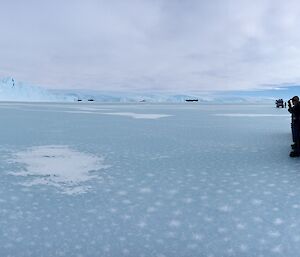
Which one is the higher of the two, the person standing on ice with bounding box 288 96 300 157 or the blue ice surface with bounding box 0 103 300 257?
the person standing on ice with bounding box 288 96 300 157

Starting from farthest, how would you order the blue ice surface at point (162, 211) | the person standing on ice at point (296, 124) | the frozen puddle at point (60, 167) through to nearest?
the person standing on ice at point (296, 124), the frozen puddle at point (60, 167), the blue ice surface at point (162, 211)

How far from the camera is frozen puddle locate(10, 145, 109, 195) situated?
681 centimetres

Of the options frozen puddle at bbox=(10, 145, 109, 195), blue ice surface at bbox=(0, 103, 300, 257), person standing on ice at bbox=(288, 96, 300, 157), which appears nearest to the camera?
blue ice surface at bbox=(0, 103, 300, 257)

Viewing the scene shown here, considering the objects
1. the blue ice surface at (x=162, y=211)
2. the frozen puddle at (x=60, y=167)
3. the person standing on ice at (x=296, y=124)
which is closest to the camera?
the blue ice surface at (x=162, y=211)

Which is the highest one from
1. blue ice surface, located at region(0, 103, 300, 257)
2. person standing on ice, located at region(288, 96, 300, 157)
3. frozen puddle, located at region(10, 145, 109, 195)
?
person standing on ice, located at region(288, 96, 300, 157)

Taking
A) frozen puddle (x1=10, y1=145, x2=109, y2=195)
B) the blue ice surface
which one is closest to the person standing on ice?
the blue ice surface

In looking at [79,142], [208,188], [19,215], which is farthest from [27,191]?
[79,142]

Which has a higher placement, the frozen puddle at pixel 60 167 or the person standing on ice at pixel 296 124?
the person standing on ice at pixel 296 124

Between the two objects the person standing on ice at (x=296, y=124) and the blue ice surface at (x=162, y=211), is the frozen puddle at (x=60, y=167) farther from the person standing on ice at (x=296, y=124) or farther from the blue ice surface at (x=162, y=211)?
the person standing on ice at (x=296, y=124)

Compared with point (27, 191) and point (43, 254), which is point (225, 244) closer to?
point (43, 254)

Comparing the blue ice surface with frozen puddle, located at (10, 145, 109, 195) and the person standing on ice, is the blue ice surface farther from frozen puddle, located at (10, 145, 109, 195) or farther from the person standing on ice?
the person standing on ice

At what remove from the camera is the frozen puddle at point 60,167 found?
6.81 metres

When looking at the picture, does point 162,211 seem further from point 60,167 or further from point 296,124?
point 296,124

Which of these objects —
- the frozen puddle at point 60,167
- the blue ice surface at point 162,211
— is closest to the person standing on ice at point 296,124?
the blue ice surface at point 162,211
